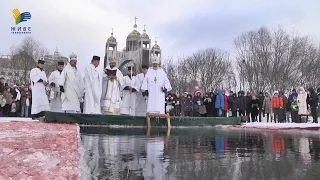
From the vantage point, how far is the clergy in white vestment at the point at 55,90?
12.7m

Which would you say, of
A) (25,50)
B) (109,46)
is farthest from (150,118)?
(109,46)

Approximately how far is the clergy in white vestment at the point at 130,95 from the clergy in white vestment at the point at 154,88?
486 millimetres

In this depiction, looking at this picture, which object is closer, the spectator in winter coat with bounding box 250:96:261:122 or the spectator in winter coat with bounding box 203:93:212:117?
the spectator in winter coat with bounding box 250:96:261:122

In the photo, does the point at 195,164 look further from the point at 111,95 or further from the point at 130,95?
the point at 130,95

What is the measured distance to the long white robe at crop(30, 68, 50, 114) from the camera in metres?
13.2

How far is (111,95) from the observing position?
1302cm

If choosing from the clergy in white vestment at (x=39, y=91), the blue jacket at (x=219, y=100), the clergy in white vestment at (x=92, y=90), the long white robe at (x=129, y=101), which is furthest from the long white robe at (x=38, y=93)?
the blue jacket at (x=219, y=100)

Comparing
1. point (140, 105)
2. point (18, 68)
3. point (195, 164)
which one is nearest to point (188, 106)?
point (140, 105)

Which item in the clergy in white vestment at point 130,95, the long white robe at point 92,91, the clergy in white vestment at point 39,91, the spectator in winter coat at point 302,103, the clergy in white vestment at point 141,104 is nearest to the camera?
the long white robe at point 92,91

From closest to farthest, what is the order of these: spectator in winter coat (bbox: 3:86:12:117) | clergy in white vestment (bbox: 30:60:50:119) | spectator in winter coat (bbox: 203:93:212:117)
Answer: clergy in white vestment (bbox: 30:60:50:119) → spectator in winter coat (bbox: 3:86:12:117) → spectator in winter coat (bbox: 203:93:212:117)

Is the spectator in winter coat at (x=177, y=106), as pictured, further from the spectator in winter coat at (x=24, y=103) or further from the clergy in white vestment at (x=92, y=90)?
the clergy in white vestment at (x=92, y=90)

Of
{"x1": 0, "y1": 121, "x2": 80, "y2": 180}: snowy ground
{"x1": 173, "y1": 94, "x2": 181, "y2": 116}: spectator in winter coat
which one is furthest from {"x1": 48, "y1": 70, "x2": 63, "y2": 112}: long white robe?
{"x1": 173, "y1": 94, "x2": 181, "y2": 116}: spectator in winter coat

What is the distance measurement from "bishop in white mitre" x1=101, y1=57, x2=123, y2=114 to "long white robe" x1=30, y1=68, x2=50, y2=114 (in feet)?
6.47

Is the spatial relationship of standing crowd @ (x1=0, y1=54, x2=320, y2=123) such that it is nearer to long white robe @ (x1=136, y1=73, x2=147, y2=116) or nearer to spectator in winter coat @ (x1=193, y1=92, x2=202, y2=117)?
long white robe @ (x1=136, y1=73, x2=147, y2=116)
